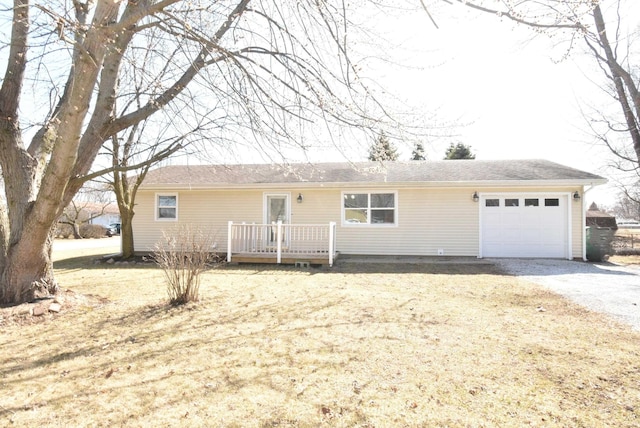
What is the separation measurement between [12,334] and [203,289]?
291 centimetres

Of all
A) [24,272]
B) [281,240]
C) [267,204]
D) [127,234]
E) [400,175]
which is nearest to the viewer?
[24,272]

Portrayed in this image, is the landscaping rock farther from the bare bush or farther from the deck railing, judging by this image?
the deck railing

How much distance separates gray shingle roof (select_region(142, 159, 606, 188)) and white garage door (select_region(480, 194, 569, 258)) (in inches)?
29.0

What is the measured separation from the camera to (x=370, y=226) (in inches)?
456

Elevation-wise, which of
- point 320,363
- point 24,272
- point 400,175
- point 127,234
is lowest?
point 320,363

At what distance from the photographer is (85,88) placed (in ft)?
12.5

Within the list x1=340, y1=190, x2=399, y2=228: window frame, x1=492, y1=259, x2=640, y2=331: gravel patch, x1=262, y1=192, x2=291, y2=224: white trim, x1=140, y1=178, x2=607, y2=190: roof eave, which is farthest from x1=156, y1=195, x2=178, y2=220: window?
x1=492, y1=259, x2=640, y2=331: gravel patch

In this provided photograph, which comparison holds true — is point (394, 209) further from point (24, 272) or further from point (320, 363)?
point (24, 272)

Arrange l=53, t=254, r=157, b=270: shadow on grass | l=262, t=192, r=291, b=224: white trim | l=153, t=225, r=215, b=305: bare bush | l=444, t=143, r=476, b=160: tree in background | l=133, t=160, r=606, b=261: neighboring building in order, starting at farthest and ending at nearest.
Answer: l=444, t=143, r=476, b=160: tree in background, l=262, t=192, r=291, b=224: white trim, l=133, t=160, r=606, b=261: neighboring building, l=53, t=254, r=157, b=270: shadow on grass, l=153, t=225, r=215, b=305: bare bush

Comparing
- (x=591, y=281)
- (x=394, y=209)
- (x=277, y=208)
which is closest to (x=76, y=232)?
(x=277, y=208)

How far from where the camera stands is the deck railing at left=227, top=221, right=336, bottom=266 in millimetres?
10633

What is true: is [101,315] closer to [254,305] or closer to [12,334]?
[12,334]

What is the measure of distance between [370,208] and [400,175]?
1509mm

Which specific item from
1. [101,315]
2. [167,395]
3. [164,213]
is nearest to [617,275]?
[167,395]
